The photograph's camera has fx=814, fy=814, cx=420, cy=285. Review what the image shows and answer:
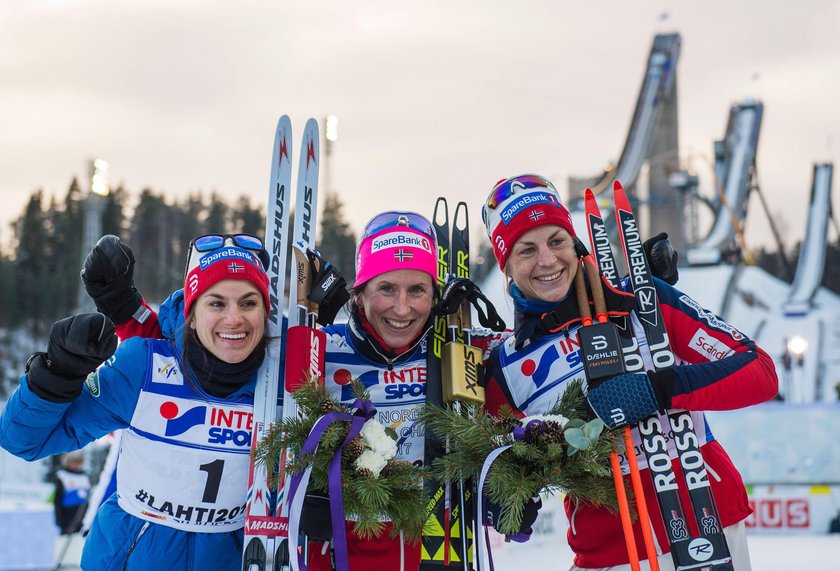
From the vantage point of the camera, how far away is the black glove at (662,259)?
3154mm

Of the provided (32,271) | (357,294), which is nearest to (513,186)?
(357,294)

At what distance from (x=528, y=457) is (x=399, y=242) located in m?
1.02

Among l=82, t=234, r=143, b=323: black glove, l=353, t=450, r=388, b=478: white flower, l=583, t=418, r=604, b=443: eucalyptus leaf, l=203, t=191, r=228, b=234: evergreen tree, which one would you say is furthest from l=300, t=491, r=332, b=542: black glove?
l=203, t=191, r=228, b=234: evergreen tree

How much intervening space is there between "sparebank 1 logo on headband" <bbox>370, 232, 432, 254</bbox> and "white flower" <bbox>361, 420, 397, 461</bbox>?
2.51ft

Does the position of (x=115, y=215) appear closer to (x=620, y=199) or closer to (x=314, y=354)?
(x=314, y=354)

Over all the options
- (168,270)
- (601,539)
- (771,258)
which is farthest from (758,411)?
(168,270)

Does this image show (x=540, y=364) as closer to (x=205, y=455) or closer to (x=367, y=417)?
(x=367, y=417)

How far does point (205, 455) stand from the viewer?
9.10 ft

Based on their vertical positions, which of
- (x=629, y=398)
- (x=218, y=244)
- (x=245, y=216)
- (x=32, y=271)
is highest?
(x=245, y=216)

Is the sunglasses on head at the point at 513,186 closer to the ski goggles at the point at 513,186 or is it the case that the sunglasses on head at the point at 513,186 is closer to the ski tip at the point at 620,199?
the ski goggles at the point at 513,186

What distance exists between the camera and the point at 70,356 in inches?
96.6

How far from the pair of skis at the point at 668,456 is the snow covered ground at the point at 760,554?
5.37 metres

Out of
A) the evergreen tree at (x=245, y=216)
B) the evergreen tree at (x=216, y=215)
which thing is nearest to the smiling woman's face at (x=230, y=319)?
the evergreen tree at (x=245, y=216)

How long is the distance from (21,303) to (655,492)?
50.5m
